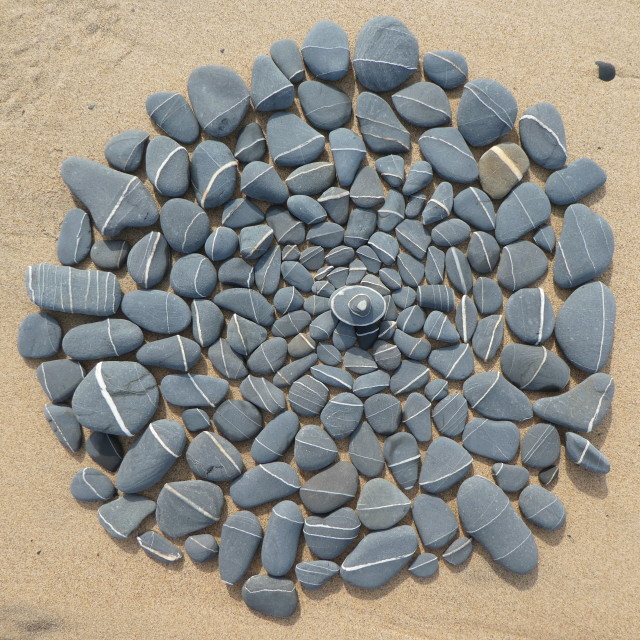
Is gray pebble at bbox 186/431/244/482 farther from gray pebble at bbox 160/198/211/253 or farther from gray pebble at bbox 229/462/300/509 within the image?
gray pebble at bbox 160/198/211/253

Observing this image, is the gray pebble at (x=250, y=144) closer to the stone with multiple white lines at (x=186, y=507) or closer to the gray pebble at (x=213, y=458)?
the gray pebble at (x=213, y=458)

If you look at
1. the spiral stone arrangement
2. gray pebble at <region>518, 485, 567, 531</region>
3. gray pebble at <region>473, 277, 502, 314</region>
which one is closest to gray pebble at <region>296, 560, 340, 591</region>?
the spiral stone arrangement

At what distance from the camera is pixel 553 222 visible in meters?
2.12

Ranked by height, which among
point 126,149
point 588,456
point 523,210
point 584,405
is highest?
point 126,149

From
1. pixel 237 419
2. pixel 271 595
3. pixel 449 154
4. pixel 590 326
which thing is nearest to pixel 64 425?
pixel 237 419

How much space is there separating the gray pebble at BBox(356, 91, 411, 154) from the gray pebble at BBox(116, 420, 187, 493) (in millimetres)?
1471

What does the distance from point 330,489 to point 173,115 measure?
5.52 feet

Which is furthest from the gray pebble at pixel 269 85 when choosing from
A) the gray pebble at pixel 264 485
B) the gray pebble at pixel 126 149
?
the gray pebble at pixel 264 485

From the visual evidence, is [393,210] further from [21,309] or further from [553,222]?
[21,309]

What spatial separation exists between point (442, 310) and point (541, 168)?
2.48 ft

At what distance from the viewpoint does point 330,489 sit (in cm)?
202

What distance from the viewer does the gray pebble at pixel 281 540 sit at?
6.58 ft

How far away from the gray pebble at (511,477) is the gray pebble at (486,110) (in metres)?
1.38

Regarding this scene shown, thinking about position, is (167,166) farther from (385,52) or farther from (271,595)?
(271,595)
